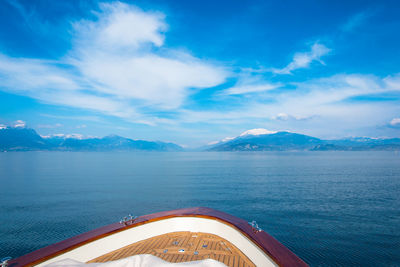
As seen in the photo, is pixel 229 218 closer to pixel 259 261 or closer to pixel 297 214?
pixel 259 261

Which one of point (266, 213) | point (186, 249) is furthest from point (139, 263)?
point (266, 213)

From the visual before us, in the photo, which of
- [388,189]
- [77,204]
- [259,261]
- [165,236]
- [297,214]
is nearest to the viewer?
[259,261]

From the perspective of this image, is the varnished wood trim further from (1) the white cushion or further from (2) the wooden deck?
(1) the white cushion

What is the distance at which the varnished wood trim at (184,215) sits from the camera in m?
4.17

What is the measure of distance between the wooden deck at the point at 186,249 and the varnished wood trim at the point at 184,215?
51 centimetres

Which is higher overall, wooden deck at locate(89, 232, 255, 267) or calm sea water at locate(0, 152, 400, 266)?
wooden deck at locate(89, 232, 255, 267)

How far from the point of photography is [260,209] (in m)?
20.0

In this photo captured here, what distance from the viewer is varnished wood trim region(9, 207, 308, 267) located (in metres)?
4.17

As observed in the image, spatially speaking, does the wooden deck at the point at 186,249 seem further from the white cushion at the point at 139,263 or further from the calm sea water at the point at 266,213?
the calm sea water at the point at 266,213

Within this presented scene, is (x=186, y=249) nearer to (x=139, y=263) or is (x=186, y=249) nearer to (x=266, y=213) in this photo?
(x=139, y=263)

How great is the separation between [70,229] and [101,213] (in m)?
4.00

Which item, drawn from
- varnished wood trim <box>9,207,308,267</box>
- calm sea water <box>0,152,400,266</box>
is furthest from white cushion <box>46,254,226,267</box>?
calm sea water <box>0,152,400,266</box>

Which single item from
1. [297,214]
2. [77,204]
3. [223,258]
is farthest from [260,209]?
[77,204]

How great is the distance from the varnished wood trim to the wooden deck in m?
0.51
